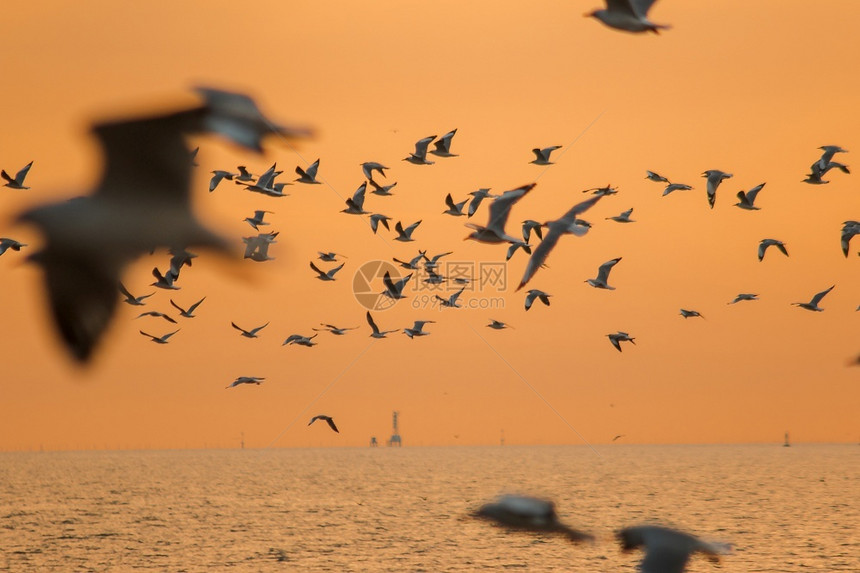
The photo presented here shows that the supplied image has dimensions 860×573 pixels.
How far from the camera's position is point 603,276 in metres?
44.9

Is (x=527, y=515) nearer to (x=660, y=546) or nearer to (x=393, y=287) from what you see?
(x=660, y=546)

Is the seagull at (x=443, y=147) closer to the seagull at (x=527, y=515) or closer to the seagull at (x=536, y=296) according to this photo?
the seagull at (x=536, y=296)

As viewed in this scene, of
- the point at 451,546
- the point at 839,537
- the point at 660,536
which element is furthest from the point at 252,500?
the point at 660,536

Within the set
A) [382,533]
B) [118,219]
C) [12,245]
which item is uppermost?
[12,245]

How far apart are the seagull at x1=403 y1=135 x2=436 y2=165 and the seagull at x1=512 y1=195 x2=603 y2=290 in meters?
15.7

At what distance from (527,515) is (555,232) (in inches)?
637

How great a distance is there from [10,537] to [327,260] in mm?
74661

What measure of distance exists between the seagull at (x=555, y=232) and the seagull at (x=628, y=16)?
389cm

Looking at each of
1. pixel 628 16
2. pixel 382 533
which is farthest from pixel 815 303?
pixel 382 533

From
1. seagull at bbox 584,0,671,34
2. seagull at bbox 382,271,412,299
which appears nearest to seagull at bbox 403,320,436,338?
seagull at bbox 382,271,412,299

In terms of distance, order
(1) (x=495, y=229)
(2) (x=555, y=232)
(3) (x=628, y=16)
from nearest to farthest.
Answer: (3) (x=628, y=16), (2) (x=555, y=232), (1) (x=495, y=229)

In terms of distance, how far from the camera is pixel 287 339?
179 feet

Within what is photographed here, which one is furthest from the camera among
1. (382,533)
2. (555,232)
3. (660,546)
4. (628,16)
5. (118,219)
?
(382,533)

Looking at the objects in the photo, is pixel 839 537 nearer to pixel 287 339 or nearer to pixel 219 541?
pixel 219 541
